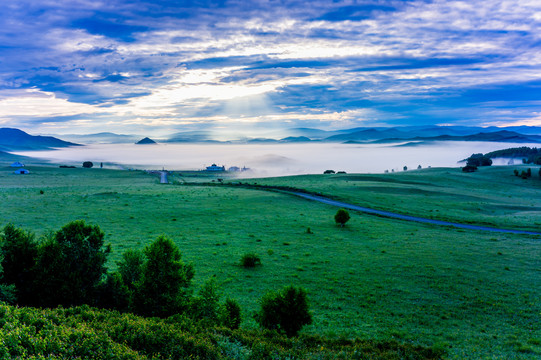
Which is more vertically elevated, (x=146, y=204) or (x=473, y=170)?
(x=473, y=170)

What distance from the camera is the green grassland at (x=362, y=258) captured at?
21109mm

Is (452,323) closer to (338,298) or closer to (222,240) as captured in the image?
(338,298)

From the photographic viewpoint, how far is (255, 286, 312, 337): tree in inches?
734

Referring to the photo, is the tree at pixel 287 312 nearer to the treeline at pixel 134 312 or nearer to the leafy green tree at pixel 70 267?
the treeline at pixel 134 312

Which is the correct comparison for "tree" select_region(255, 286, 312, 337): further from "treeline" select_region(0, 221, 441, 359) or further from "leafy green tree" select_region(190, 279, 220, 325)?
"leafy green tree" select_region(190, 279, 220, 325)

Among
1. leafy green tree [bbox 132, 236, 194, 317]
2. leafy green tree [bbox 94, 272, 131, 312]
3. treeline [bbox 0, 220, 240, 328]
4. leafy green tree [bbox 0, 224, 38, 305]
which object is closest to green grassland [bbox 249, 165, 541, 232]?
treeline [bbox 0, 220, 240, 328]

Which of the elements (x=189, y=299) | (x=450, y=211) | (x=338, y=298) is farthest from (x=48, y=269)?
(x=450, y=211)

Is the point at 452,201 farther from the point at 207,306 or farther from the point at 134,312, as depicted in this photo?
the point at 134,312

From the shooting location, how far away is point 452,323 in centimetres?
2153

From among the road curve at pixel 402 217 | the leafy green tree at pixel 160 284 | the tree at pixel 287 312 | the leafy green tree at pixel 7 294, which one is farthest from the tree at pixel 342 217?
the leafy green tree at pixel 7 294

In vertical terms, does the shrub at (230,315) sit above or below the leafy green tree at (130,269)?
below

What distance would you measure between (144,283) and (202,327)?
15.3 ft

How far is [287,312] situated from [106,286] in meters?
11.3

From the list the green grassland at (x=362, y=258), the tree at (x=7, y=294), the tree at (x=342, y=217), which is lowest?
the green grassland at (x=362, y=258)
